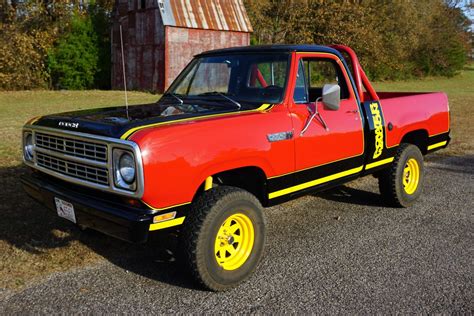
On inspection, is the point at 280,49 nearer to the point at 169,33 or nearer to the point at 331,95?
the point at 331,95

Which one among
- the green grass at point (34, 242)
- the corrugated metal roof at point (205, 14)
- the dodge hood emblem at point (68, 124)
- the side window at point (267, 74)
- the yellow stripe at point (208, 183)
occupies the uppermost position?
the corrugated metal roof at point (205, 14)

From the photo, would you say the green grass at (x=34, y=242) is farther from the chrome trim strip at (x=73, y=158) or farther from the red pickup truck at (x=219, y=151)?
the chrome trim strip at (x=73, y=158)

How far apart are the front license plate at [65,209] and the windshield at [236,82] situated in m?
1.47

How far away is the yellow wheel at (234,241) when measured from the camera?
3549 millimetres

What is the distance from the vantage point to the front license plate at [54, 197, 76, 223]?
3.48 metres

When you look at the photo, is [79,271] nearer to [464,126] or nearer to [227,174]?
[227,174]

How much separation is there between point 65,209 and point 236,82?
6.45 feet

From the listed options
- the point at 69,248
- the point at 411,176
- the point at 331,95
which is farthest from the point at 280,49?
the point at 69,248

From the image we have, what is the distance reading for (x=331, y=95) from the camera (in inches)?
163

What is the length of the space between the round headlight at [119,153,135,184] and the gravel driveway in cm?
93

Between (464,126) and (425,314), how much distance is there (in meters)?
10.7

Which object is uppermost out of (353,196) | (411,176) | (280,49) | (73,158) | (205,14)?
(205,14)

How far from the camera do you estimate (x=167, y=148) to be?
3162mm

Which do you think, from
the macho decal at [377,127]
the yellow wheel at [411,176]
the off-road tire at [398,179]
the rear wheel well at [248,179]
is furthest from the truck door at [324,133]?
the yellow wheel at [411,176]
